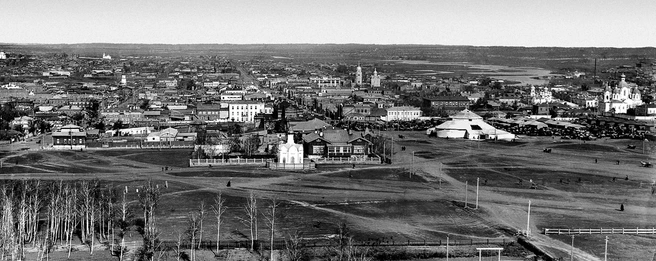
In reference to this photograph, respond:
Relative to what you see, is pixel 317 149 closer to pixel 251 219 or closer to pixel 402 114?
pixel 251 219

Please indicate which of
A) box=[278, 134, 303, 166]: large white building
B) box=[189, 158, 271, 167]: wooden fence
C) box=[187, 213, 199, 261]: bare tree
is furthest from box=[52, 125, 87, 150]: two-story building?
box=[187, 213, 199, 261]: bare tree

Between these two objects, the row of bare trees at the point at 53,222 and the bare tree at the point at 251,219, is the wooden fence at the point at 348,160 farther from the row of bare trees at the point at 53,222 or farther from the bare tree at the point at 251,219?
the row of bare trees at the point at 53,222

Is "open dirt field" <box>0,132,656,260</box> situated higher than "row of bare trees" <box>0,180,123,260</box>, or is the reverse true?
"row of bare trees" <box>0,180,123,260</box>

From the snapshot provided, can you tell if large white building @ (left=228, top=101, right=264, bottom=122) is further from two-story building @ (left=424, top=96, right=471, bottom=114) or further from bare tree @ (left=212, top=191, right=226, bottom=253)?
bare tree @ (left=212, top=191, right=226, bottom=253)

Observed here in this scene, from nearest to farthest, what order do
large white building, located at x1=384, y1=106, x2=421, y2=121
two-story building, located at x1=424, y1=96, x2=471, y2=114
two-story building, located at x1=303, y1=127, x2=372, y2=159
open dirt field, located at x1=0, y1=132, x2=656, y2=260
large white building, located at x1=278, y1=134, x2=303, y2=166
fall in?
open dirt field, located at x1=0, y1=132, x2=656, y2=260 < large white building, located at x1=278, y1=134, x2=303, y2=166 < two-story building, located at x1=303, y1=127, x2=372, y2=159 < large white building, located at x1=384, y1=106, x2=421, y2=121 < two-story building, located at x1=424, y1=96, x2=471, y2=114

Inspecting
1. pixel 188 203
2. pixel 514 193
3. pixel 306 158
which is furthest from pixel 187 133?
pixel 514 193

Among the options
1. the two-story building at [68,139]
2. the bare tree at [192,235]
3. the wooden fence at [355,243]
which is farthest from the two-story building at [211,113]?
the wooden fence at [355,243]

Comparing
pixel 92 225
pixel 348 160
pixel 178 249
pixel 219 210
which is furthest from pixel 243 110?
pixel 178 249

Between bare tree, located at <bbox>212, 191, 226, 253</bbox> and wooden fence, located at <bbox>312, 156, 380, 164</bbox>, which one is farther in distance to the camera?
wooden fence, located at <bbox>312, 156, 380, 164</bbox>
